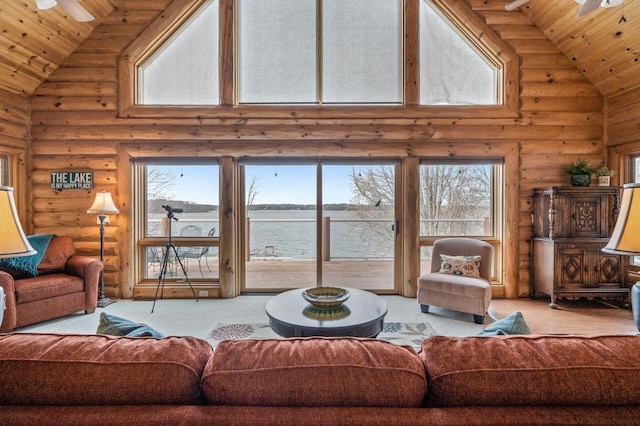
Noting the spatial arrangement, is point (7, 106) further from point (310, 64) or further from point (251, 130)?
point (310, 64)

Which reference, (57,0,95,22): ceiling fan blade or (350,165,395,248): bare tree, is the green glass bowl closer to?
(350,165,395,248): bare tree

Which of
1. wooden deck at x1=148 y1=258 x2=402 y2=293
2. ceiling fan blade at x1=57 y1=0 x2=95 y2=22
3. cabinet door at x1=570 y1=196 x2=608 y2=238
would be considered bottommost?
wooden deck at x1=148 y1=258 x2=402 y2=293

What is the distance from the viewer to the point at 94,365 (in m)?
0.92

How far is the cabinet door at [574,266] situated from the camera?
13.3 ft

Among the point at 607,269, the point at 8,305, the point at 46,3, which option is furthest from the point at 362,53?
the point at 8,305

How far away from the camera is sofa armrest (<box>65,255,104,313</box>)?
3.92 metres

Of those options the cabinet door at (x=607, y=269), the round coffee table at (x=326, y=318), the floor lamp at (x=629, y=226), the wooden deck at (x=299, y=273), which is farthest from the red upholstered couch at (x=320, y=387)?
the cabinet door at (x=607, y=269)

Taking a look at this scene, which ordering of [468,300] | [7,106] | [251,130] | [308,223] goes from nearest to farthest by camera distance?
[468,300] → [7,106] → [251,130] → [308,223]

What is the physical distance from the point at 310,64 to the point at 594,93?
3.95 m

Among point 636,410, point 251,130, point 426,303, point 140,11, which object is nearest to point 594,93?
point 426,303

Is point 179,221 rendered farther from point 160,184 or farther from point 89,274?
point 89,274

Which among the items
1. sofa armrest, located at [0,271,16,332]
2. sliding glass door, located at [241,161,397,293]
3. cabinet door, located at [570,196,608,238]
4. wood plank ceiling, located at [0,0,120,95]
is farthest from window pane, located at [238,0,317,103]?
cabinet door, located at [570,196,608,238]

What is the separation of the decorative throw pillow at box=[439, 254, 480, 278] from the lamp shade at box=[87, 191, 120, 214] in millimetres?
4265

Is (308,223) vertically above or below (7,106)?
below
